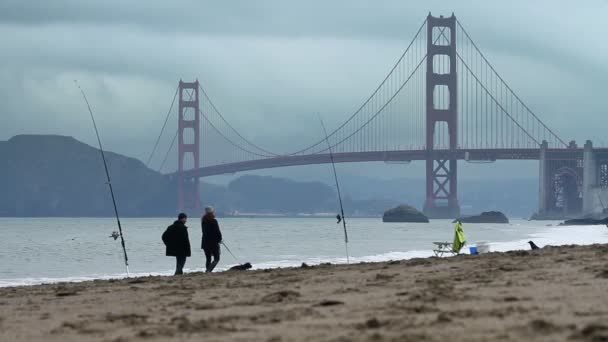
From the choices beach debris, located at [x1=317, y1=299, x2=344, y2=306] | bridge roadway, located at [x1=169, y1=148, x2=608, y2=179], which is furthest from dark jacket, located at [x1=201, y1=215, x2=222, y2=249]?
bridge roadway, located at [x1=169, y1=148, x2=608, y2=179]

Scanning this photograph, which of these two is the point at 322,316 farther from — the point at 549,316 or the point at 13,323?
the point at 13,323

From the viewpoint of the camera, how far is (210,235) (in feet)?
50.0

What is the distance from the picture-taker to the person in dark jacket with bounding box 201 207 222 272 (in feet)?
49.3

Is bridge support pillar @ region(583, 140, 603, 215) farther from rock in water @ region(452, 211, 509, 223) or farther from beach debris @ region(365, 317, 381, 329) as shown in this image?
beach debris @ region(365, 317, 381, 329)

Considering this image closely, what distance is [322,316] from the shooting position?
27.0 ft

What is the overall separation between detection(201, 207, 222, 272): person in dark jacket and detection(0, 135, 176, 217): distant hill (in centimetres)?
10358


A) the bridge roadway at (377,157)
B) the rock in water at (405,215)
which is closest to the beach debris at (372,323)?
the bridge roadway at (377,157)

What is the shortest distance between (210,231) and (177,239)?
48cm

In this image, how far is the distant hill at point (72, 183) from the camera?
126500mm

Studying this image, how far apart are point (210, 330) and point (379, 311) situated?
1260 millimetres

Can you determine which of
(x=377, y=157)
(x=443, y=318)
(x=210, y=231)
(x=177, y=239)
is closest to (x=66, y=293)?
(x=177, y=239)

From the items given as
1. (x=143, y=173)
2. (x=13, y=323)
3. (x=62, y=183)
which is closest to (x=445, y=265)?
(x=13, y=323)

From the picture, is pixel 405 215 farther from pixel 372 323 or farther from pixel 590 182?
→ pixel 372 323

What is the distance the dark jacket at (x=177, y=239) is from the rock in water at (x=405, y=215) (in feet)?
247
